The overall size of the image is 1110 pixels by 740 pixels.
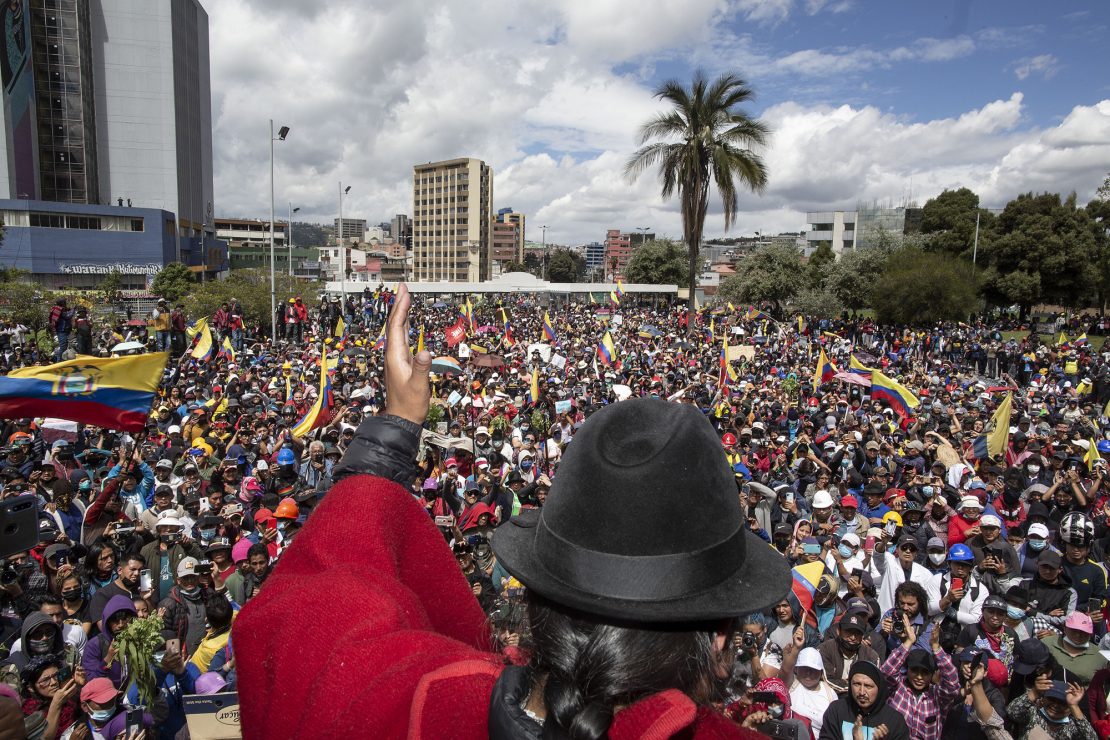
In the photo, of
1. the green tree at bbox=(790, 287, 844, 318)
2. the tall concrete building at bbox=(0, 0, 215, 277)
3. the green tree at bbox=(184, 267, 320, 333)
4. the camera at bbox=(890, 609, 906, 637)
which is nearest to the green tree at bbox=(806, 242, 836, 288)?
the green tree at bbox=(790, 287, 844, 318)

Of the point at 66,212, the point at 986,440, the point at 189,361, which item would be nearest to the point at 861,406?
the point at 986,440

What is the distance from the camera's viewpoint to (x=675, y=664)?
0.92 metres

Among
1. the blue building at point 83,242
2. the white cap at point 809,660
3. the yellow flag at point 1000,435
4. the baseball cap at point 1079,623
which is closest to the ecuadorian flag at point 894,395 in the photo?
the yellow flag at point 1000,435

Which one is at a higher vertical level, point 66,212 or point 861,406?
point 66,212

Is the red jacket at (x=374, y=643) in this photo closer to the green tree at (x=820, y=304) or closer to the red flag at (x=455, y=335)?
the red flag at (x=455, y=335)

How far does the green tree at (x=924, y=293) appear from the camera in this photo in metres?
33.2

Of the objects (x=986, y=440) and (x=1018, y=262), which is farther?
(x=1018, y=262)

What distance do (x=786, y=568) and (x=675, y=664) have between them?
0.24 metres

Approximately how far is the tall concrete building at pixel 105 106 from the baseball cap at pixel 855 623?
223 feet

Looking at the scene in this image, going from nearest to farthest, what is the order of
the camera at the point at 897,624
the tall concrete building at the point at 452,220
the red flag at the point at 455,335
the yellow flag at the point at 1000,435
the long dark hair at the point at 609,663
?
the long dark hair at the point at 609,663 → the camera at the point at 897,624 → the yellow flag at the point at 1000,435 → the red flag at the point at 455,335 → the tall concrete building at the point at 452,220

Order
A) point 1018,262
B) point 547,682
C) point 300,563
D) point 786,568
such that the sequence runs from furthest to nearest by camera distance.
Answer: point 1018,262 → point 300,563 → point 786,568 → point 547,682

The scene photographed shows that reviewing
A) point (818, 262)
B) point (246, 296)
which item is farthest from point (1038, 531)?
point (818, 262)

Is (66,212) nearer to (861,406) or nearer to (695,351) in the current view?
(695,351)

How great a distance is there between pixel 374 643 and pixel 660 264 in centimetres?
6190
